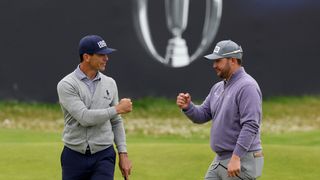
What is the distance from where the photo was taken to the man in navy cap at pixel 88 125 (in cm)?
611

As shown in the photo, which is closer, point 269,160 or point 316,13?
point 269,160

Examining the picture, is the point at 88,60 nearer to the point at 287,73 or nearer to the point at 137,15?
the point at 137,15

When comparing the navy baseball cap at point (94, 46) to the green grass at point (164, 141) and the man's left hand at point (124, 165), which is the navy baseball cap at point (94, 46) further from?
the green grass at point (164, 141)

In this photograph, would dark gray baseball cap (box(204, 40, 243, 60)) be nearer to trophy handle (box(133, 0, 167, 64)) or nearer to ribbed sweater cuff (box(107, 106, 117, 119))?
ribbed sweater cuff (box(107, 106, 117, 119))

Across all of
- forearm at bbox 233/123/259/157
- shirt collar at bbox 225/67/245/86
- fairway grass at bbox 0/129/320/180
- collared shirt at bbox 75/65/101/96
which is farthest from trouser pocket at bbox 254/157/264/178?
fairway grass at bbox 0/129/320/180

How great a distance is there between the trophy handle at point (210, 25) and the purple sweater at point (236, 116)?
1025 cm

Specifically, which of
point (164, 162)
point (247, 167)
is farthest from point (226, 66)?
point (164, 162)

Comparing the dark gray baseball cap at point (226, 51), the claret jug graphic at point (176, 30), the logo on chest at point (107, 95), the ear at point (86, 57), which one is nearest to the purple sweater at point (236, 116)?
the dark gray baseball cap at point (226, 51)

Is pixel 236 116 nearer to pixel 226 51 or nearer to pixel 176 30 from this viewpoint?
pixel 226 51

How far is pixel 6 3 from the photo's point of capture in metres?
16.6

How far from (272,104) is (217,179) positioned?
38.2 feet

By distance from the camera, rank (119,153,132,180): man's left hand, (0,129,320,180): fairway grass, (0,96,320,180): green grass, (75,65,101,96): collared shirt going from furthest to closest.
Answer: (0,96,320,180): green grass < (0,129,320,180): fairway grass < (119,153,132,180): man's left hand < (75,65,101,96): collared shirt

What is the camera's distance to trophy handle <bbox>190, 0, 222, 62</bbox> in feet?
54.4

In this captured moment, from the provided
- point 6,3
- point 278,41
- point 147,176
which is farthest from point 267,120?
point 147,176
